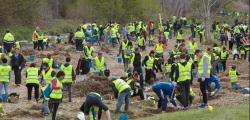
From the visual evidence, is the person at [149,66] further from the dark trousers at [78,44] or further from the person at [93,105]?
the dark trousers at [78,44]

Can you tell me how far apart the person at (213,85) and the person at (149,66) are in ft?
13.1

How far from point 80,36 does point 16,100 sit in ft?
54.3

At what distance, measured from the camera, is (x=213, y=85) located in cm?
2159

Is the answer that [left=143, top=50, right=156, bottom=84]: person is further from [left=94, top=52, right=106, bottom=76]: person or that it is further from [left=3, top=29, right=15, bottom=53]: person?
[left=3, top=29, right=15, bottom=53]: person

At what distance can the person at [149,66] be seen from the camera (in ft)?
81.6

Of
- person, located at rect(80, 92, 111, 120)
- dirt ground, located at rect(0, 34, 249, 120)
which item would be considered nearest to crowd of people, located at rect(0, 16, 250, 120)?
person, located at rect(80, 92, 111, 120)

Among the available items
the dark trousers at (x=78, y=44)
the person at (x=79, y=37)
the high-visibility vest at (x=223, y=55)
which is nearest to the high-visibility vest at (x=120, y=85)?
the high-visibility vest at (x=223, y=55)

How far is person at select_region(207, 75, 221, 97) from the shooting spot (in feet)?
69.2

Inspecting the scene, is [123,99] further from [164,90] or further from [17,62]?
[17,62]

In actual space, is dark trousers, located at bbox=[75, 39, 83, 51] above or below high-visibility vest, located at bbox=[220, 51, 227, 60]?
above

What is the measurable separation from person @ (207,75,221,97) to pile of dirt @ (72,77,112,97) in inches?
182

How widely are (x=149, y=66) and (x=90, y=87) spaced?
10.2 ft

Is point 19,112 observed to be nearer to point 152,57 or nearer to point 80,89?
point 80,89

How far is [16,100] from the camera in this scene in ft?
68.6
